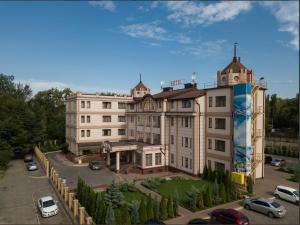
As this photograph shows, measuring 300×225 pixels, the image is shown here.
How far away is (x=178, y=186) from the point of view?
3027cm

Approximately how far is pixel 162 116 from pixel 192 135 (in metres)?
6.60

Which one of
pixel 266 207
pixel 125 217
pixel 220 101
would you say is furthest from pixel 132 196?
pixel 220 101

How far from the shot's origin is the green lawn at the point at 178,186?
1111 inches

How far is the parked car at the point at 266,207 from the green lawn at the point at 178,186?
6.53m

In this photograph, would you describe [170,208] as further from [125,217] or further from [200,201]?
[125,217]

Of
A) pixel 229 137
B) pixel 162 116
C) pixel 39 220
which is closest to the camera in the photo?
pixel 39 220

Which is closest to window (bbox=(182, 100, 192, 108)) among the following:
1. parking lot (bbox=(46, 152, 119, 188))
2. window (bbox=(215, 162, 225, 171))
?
window (bbox=(215, 162, 225, 171))

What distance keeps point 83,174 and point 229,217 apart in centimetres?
2450

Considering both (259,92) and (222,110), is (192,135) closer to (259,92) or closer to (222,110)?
(222,110)

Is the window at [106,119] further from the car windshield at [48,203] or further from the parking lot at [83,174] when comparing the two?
the car windshield at [48,203]

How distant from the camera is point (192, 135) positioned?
34.5 meters

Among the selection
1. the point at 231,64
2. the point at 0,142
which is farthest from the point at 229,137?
the point at 0,142

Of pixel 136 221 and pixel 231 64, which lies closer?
pixel 136 221

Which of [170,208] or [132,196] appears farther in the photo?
[132,196]
